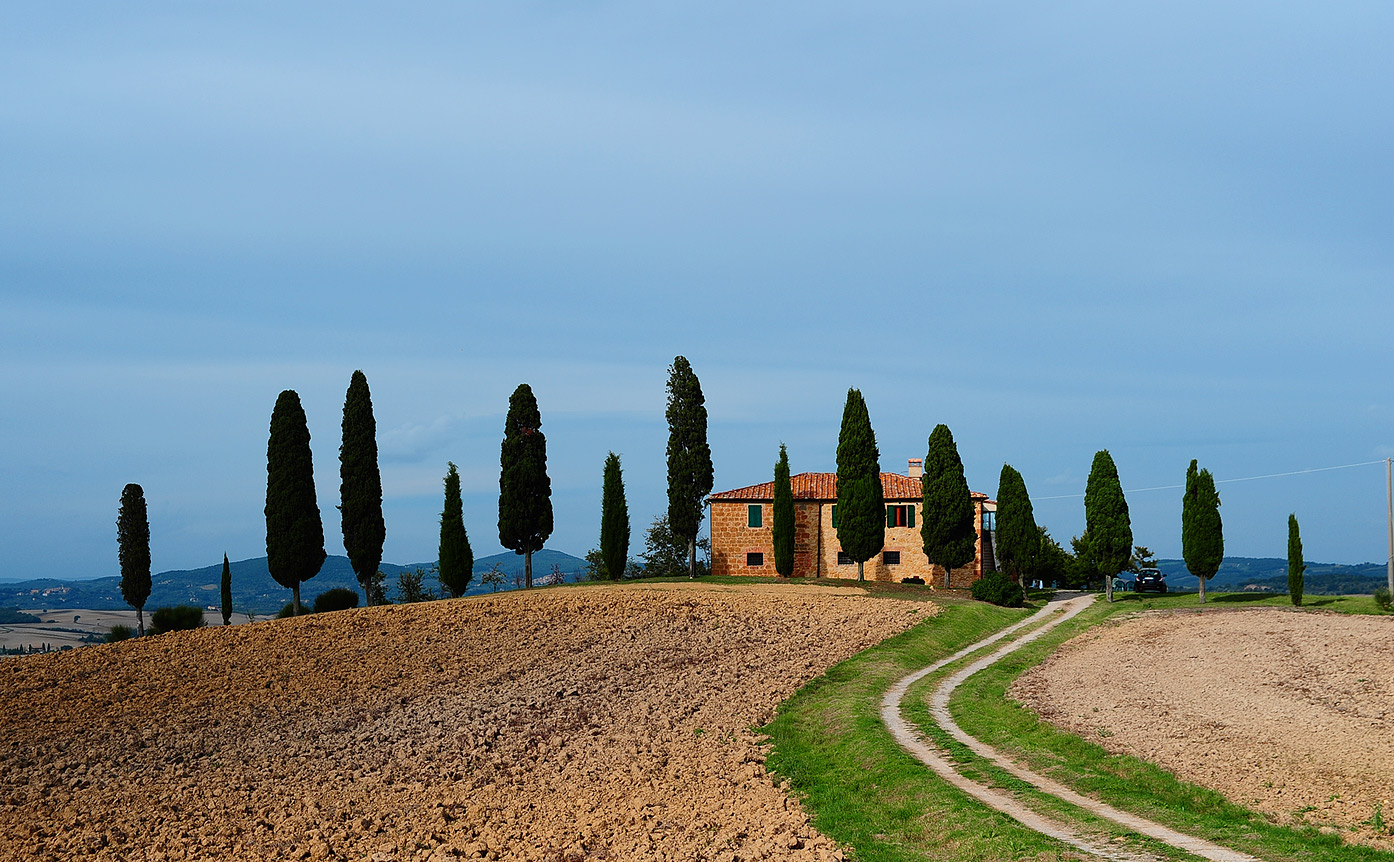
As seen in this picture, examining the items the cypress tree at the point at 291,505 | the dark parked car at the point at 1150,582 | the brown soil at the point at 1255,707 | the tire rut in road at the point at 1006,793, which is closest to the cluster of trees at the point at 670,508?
the cypress tree at the point at 291,505

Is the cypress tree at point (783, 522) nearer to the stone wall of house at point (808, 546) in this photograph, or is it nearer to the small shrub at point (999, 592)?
the stone wall of house at point (808, 546)

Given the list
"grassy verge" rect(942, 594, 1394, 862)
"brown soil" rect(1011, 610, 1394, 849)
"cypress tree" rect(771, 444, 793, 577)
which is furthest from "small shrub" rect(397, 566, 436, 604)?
"grassy verge" rect(942, 594, 1394, 862)

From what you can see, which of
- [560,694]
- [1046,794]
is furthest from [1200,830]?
[560,694]

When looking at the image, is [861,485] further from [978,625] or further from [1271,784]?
[1271,784]

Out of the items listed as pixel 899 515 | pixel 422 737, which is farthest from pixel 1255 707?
pixel 899 515

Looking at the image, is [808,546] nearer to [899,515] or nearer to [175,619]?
[899,515]

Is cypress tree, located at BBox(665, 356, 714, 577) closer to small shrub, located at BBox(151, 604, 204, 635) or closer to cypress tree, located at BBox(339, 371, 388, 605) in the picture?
cypress tree, located at BBox(339, 371, 388, 605)

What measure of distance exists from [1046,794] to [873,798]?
2.43 metres

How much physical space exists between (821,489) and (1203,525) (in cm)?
1885

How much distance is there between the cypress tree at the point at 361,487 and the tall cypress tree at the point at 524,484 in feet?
19.7

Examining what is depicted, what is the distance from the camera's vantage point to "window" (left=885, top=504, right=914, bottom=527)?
54.4m

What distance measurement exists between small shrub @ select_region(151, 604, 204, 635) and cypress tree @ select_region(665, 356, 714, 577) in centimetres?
2258

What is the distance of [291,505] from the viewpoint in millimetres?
39688

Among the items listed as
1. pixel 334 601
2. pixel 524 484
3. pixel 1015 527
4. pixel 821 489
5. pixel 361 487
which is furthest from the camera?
pixel 821 489
